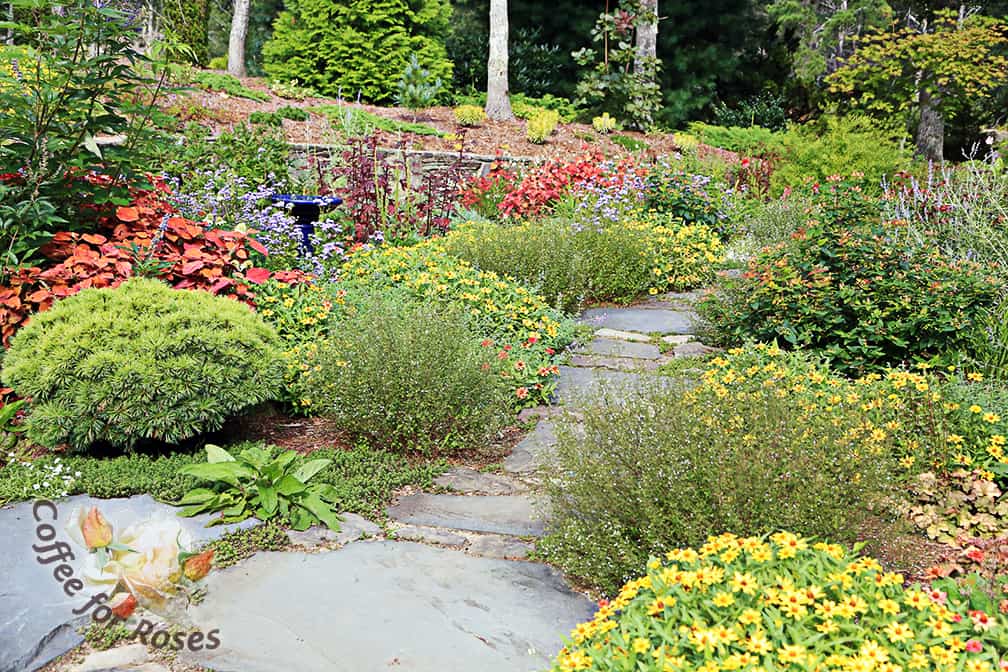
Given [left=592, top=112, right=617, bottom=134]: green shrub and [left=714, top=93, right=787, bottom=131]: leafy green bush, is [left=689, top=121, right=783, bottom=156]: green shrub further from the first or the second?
[left=714, top=93, right=787, bottom=131]: leafy green bush

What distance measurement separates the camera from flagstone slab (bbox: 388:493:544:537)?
3070mm

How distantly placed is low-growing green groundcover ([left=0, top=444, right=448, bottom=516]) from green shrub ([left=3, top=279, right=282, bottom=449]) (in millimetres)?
107

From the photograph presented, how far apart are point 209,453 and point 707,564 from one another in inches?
83.6

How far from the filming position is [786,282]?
15.0 feet

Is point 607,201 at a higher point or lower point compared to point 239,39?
lower

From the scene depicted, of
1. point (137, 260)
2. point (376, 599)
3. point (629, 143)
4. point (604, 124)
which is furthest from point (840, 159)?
point (376, 599)

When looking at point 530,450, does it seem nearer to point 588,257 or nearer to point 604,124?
point 588,257

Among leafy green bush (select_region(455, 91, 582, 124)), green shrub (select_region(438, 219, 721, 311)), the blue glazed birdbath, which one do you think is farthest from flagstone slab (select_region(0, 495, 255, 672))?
leafy green bush (select_region(455, 91, 582, 124))

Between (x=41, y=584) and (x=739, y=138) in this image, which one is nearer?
(x=41, y=584)

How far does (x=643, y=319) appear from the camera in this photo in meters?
5.77

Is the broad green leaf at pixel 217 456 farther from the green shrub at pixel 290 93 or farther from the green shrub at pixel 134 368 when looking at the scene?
the green shrub at pixel 290 93

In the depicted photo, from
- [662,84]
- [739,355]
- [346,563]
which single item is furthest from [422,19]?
[346,563]

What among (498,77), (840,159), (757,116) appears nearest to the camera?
(840,159)

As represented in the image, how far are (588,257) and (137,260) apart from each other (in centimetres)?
312
